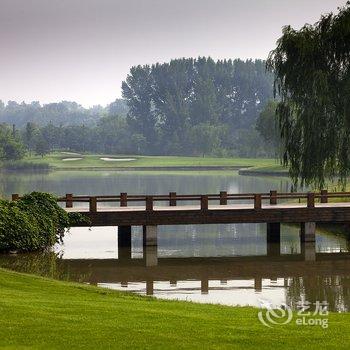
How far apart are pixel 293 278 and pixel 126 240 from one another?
10.7 m

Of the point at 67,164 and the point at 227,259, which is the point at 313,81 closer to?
the point at 227,259

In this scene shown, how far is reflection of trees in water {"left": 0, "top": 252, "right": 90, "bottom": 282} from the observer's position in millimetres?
27750

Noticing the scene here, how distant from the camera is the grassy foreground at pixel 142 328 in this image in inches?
530

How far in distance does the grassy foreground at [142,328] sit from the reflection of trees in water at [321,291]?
5763 millimetres

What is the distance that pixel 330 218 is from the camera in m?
37.1

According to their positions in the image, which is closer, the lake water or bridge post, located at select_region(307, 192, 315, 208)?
the lake water

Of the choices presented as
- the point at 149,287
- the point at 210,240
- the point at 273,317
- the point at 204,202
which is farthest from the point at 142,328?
the point at 210,240

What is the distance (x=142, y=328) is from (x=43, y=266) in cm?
1537

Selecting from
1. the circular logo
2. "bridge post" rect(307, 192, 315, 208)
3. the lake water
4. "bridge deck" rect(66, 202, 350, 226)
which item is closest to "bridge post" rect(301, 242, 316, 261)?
the lake water

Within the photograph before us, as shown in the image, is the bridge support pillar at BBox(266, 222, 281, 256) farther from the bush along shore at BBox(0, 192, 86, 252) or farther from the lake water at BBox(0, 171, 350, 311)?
the bush along shore at BBox(0, 192, 86, 252)

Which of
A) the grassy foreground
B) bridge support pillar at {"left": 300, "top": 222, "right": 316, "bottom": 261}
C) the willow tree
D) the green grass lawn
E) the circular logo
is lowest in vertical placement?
the green grass lawn

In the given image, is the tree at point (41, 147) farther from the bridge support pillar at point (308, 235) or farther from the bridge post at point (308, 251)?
the bridge post at point (308, 251)

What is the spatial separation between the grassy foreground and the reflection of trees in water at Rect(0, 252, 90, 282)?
394 inches

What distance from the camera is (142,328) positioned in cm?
1438
